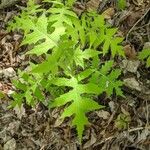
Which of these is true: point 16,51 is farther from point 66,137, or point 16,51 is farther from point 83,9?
point 66,137

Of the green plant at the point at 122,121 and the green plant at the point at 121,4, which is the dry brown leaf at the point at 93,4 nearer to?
the green plant at the point at 121,4

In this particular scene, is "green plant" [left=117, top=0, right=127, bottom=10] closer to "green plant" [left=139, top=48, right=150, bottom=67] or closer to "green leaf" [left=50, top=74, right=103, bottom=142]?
Result: "green plant" [left=139, top=48, right=150, bottom=67]

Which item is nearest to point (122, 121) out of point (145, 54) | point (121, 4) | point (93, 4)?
point (145, 54)

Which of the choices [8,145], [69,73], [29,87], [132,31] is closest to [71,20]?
[69,73]

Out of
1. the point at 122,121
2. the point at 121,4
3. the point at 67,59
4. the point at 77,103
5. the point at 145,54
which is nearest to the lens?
the point at 77,103

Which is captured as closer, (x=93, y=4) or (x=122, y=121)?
(x=122, y=121)

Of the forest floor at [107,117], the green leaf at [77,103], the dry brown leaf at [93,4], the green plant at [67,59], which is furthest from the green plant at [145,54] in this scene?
the dry brown leaf at [93,4]

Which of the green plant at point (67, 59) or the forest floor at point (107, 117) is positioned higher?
the green plant at point (67, 59)

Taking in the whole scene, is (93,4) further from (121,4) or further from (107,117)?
(107,117)
